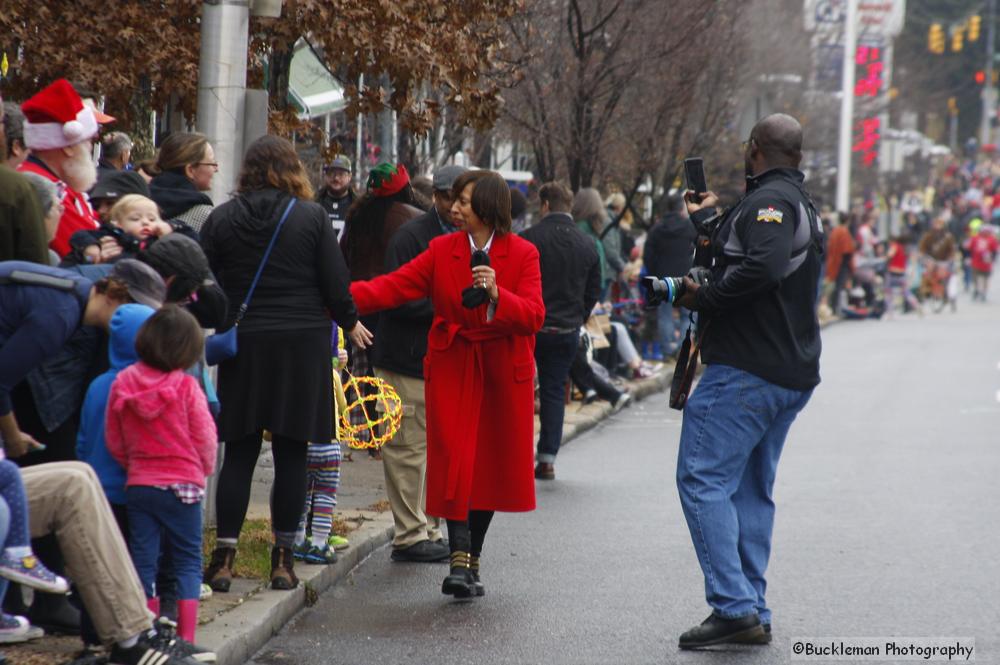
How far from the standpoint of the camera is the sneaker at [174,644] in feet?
18.2

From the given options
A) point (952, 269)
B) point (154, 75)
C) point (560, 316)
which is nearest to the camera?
point (154, 75)

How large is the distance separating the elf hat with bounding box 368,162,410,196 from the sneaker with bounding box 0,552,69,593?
12.5 feet

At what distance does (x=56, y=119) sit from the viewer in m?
6.63

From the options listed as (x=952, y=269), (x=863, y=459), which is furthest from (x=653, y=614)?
(x=952, y=269)

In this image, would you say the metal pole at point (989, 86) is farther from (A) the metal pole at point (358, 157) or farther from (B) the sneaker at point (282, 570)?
(B) the sneaker at point (282, 570)

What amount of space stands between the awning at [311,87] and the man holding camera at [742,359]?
723 cm

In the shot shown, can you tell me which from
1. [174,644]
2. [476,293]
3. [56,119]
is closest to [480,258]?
[476,293]

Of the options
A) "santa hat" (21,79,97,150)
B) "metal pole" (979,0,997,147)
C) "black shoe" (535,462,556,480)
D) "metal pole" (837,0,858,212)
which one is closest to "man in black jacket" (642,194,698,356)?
"black shoe" (535,462,556,480)

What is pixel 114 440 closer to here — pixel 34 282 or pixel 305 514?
pixel 34 282

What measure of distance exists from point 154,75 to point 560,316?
118 inches

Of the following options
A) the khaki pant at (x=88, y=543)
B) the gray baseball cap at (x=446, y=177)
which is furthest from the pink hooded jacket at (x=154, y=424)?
the gray baseball cap at (x=446, y=177)

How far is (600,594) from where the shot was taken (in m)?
7.66

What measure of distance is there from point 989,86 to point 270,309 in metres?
94.3

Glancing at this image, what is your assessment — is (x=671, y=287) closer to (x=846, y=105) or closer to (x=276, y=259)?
(x=276, y=259)
